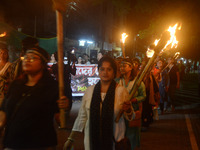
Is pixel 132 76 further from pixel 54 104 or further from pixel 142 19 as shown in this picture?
pixel 142 19

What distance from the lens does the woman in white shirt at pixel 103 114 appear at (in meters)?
3.47

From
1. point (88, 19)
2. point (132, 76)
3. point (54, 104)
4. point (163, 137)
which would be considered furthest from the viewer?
point (88, 19)

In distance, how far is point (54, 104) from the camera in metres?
3.06

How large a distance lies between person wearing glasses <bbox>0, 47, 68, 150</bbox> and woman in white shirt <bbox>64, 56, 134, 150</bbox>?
0.60m

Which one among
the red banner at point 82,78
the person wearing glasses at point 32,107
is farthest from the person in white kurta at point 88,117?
the red banner at point 82,78

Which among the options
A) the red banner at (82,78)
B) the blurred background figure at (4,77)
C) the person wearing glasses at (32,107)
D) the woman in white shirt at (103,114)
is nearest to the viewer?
the person wearing glasses at (32,107)

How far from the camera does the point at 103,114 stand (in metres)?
3.49

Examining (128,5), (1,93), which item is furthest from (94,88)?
(128,5)

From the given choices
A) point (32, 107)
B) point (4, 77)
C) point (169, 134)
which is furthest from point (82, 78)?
point (32, 107)

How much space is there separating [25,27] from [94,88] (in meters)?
17.0

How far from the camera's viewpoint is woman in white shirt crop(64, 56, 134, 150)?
347 centimetres

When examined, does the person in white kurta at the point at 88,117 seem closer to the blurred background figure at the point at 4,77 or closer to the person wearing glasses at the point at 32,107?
the person wearing glasses at the point at 32,107

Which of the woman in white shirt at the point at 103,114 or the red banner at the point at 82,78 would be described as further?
the red banner at the point at 82,78

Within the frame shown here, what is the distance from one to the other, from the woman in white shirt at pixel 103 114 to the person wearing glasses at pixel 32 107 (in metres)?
0.60
